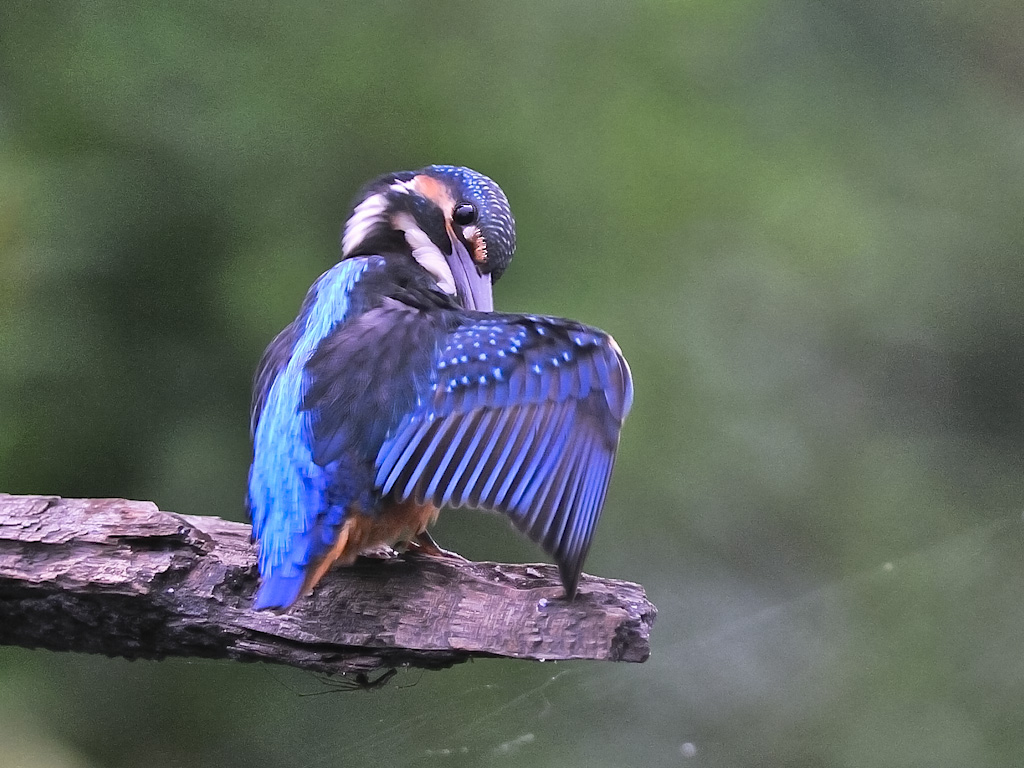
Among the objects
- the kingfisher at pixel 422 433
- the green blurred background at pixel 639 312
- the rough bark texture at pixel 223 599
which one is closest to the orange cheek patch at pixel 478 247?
the kingfisher at pixel 422 433

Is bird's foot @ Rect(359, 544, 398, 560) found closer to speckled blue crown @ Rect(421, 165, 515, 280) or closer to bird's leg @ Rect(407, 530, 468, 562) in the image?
bird's leg @ Rect(407, 530, 468, 562)

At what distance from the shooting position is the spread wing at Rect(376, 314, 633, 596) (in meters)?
0.99

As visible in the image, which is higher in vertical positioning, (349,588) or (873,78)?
(873,78)

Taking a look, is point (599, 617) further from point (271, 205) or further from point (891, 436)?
point (891, 436)

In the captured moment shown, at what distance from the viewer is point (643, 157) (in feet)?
6.54

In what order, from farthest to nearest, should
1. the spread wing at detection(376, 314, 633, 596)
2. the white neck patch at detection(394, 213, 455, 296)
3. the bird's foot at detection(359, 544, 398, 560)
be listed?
the white neck patch at detection(394, 213, 455, 296) < the bird's foot at detection(359, 544, 398, 560) < the spread wing at detection(376, 314, 633, 596)

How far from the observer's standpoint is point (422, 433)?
3.38 feet

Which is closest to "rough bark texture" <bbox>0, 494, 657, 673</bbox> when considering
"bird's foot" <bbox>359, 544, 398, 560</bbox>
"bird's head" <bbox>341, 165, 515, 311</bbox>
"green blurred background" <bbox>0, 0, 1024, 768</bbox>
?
"bird's foot" <bbox>359, 544, 398, 560</bbox>

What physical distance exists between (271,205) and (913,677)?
1440mm

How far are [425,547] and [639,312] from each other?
0.83m

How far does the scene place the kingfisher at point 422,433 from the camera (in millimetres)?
997

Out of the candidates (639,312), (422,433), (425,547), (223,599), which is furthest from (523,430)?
(639,312)

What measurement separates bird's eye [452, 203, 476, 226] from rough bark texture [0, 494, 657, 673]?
49cm

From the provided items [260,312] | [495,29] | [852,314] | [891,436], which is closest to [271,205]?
[260,312]
